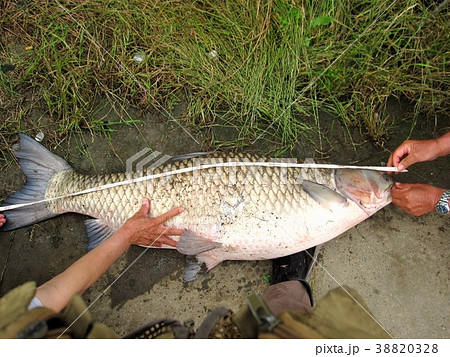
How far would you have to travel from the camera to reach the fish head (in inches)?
97.6

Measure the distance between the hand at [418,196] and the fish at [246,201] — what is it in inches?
3.0

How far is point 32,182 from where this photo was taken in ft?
8.95

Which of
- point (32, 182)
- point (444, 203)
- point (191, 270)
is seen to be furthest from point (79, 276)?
point (444, 203)

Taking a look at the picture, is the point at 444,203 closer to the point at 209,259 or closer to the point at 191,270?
the point at 209,259

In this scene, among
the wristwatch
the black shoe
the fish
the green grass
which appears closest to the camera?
the wristwatch

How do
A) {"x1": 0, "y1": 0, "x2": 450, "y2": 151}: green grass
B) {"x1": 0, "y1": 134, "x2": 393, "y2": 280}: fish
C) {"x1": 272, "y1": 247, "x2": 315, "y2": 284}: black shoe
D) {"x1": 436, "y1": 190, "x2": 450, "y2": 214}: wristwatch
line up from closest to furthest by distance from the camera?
{"x1": 436, "y1": 190, "x2": 450, "y2": 214}: wristwatch
{"x1": 0, "y1": 134, "x2": 393, "y2": 280}: fish
{"x1": 272, "y1": 247, "x2": 315, "y2": 284}: black shoe
{"x1": 0, "y1": 0, "x2": 450, "y2": 151}: green grass

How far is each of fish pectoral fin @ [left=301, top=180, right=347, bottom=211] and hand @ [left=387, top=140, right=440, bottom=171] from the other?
1.38 feet

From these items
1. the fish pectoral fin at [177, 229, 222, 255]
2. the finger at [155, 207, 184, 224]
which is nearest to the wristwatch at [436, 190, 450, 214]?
the fish pectoral fin at [177, 229, 222, 255]

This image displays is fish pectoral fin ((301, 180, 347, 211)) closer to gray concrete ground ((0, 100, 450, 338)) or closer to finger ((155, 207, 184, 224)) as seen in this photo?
gray concrete ground ((0, 100, 450, 338))

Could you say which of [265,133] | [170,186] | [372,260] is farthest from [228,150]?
[372,260]

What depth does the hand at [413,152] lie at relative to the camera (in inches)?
93.9

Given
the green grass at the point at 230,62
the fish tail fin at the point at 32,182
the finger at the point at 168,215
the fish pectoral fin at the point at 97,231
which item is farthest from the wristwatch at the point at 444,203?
the fish tail fin at the point at 32,182

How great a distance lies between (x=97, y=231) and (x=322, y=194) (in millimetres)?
1610

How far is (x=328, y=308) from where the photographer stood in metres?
1.67
